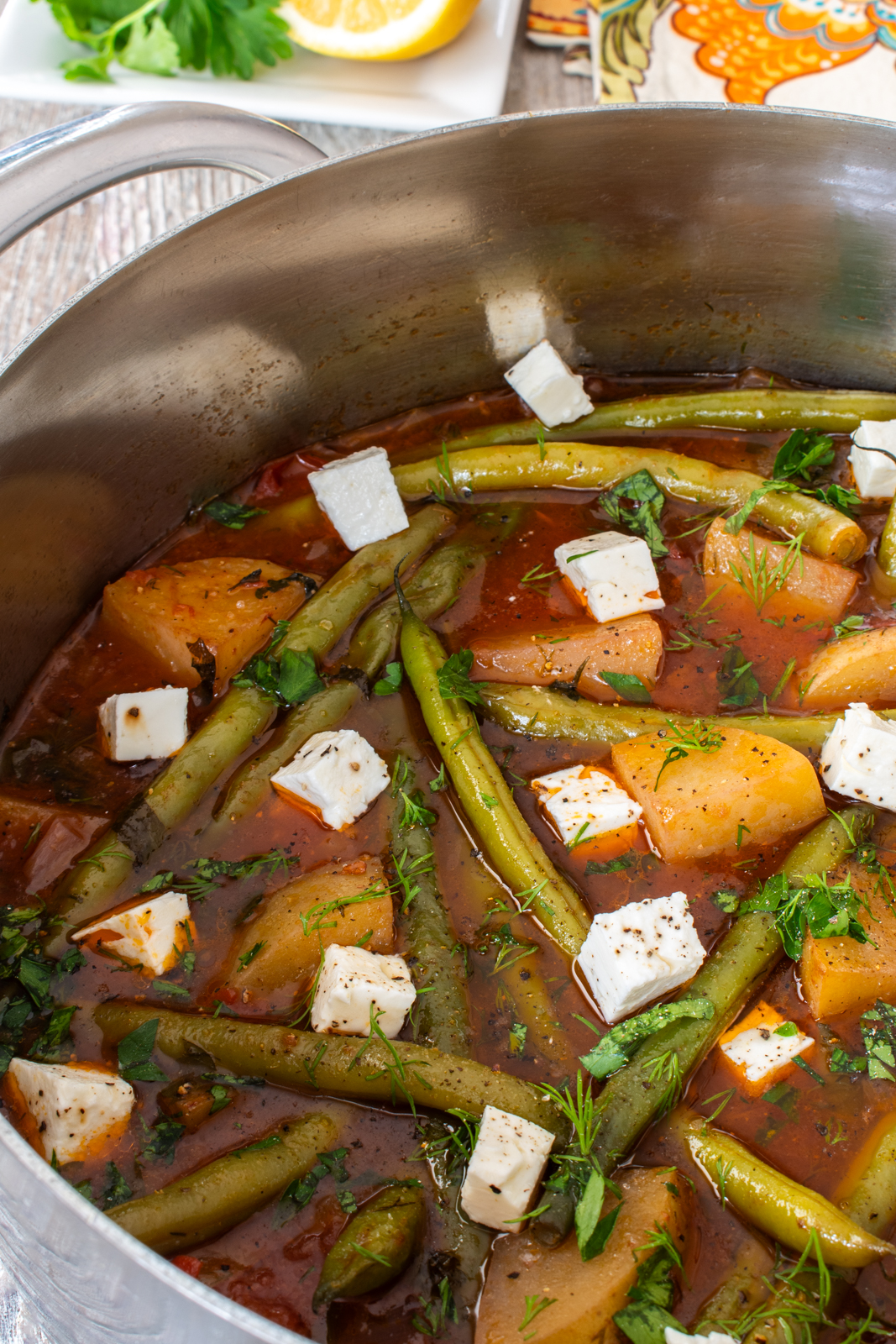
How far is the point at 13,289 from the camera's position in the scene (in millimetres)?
4871

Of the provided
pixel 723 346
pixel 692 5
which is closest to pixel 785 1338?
pixel 723 346

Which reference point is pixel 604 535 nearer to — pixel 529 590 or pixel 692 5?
pixel 529 590

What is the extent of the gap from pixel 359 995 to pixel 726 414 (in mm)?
2576

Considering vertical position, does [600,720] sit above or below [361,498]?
below

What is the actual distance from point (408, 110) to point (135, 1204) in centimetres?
426

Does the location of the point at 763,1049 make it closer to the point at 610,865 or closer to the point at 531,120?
the point at 610,865

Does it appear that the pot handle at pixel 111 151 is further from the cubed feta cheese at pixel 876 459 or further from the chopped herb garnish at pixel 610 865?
the chopped herb garnish at pixel 610 865

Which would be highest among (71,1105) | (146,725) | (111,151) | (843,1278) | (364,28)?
(364,28)

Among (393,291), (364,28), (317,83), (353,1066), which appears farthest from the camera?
(317,83)

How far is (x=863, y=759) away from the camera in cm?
313

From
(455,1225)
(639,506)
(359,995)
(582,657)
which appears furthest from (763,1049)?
(639,506)

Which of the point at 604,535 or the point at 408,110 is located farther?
the point at 408,110

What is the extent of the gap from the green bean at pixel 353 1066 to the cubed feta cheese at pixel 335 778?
63 centimetres

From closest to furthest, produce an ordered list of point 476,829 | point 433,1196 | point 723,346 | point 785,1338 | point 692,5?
point 785,1338 < point 433,1196 < point 476,829 < point 723,346 < point 692,5
